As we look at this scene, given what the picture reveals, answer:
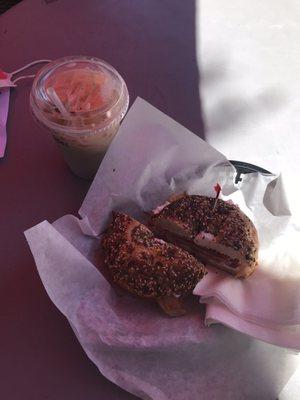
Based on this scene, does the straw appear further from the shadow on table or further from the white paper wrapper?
the shadow on table

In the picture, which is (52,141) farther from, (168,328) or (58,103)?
(168,328)

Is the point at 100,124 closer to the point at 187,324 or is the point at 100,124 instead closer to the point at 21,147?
the point at 21,147

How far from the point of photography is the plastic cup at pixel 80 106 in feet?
3.32

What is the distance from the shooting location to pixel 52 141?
123cm

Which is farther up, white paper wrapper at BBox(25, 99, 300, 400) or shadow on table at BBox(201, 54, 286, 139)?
shadow on table at BBox(201, 54, 286, 139)

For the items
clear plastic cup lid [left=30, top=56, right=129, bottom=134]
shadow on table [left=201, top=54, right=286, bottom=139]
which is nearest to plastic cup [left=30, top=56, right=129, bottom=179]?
clear plastic cup lid [left=30, top=56, right=129, bottom=134]

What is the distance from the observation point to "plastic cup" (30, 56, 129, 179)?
101 cm

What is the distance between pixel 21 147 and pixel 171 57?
567 millimetres

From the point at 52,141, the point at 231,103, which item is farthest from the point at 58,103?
the point at 231,103

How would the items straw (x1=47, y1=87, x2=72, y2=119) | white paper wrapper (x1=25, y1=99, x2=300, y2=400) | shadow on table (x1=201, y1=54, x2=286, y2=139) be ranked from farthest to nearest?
shadow on table (x1=201, y1=54, x2=286, y2=139)
straw (x1=47, y1=87, x2=72, y2=119)
white paper wrapper (x1=25, y1=99, x2=300, y2=400)

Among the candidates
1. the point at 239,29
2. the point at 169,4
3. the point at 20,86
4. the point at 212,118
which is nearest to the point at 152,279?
the point at 212,118

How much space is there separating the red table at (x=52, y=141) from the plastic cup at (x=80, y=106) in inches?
4.3

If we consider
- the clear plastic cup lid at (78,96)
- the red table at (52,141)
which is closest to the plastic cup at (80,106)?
the clear plastic cup lid at (78,96)

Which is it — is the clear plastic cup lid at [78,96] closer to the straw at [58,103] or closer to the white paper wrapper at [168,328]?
the straw at [58,103]
